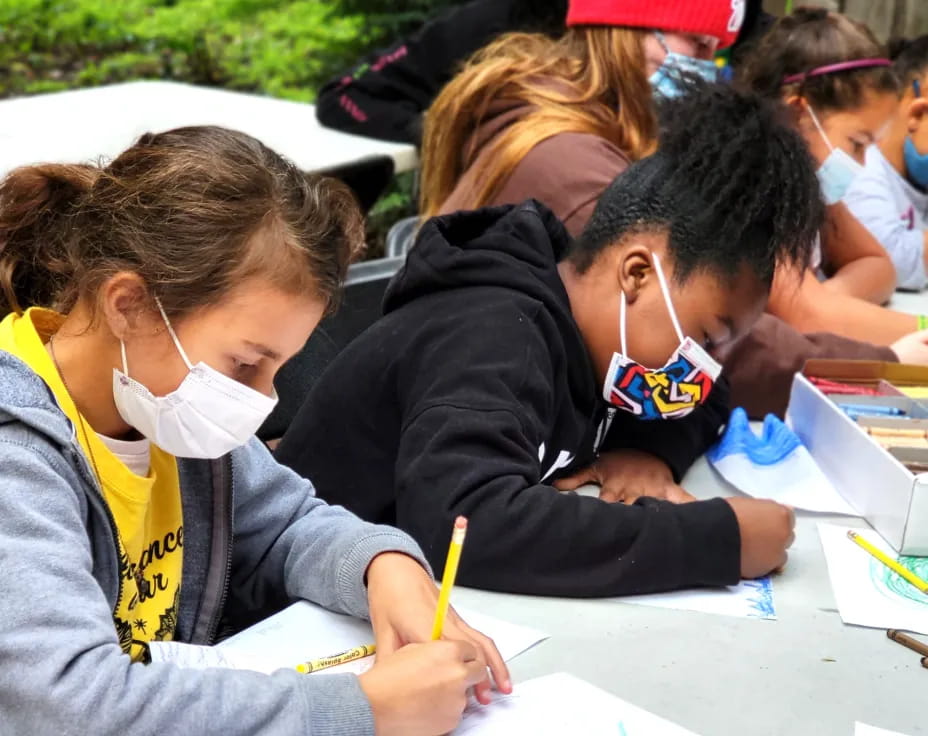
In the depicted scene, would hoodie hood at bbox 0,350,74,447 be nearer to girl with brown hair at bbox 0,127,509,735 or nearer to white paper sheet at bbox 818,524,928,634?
girl with brown hair at bbox 0,127,509,735

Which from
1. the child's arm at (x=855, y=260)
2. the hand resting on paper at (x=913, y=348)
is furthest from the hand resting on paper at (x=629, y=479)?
the child's arm at (x=855, y=260)

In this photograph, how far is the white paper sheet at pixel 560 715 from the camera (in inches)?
39.3

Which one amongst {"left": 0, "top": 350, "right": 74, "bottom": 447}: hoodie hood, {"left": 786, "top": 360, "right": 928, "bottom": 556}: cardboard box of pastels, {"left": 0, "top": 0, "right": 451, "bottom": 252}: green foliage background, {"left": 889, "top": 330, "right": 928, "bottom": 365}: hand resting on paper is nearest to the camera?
{"left": 0, "top": 350, "right": 74, "bottom": 447}: hoodie hood

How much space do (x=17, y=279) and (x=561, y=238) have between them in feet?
2.86

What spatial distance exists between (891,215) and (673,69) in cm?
88

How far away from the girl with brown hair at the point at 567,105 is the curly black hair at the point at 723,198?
0.39m

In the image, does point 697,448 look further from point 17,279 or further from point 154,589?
point 17,279

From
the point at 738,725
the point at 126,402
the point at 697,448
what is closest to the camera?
the point at 738,725

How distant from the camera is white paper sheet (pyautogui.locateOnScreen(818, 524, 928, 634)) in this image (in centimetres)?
125

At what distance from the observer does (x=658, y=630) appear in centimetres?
120

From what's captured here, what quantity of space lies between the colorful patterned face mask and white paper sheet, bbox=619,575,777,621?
0.39m

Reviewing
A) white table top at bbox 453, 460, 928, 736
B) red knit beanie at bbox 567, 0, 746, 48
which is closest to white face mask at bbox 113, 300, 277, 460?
white table top at bbox 453, 460, 928, 736

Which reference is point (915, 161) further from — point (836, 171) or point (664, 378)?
point (664, 378)

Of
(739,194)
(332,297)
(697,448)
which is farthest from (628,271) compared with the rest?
(332,297)
